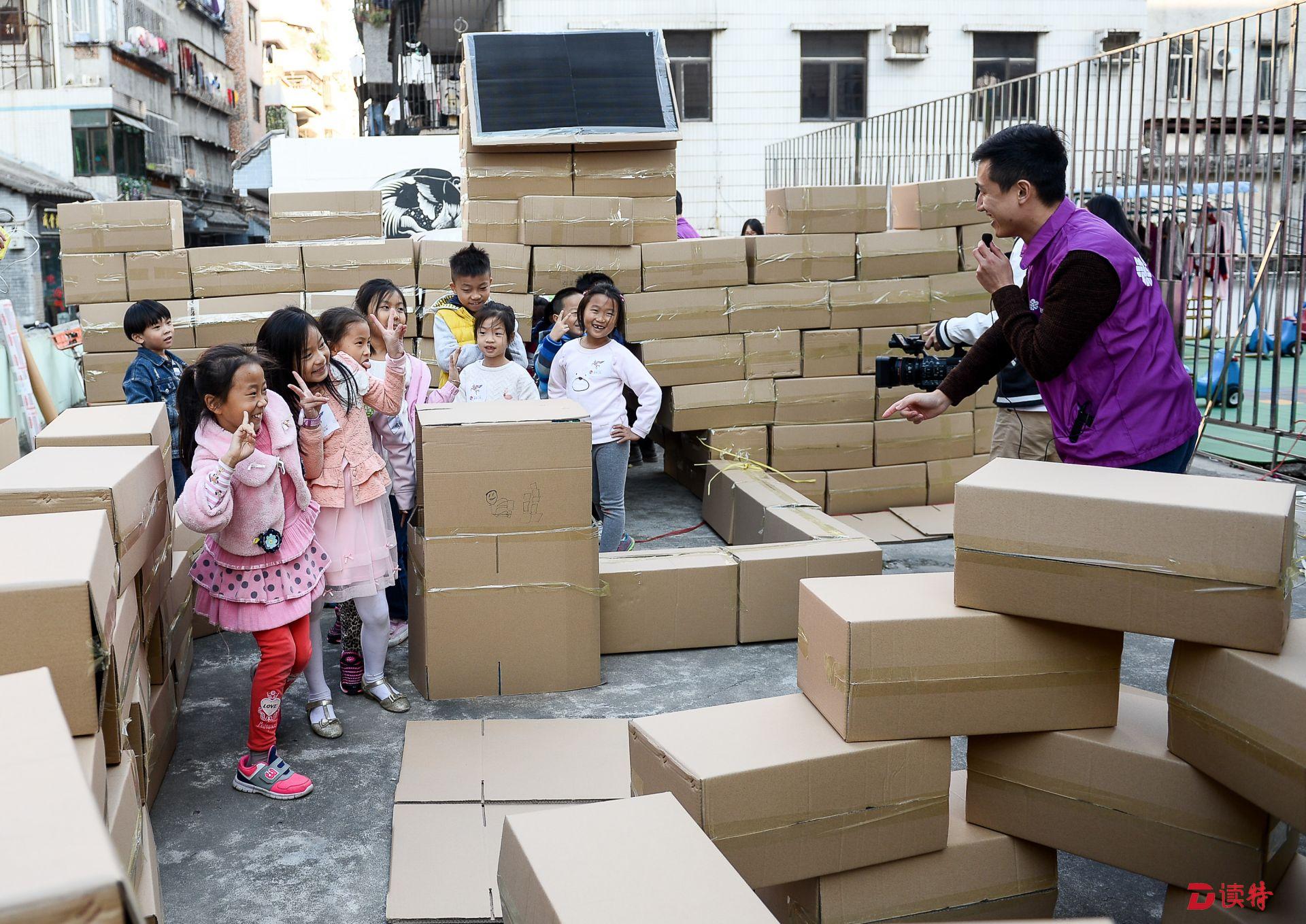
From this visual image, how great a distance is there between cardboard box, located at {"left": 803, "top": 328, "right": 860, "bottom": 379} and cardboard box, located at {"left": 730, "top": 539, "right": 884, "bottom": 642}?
1.96 meters

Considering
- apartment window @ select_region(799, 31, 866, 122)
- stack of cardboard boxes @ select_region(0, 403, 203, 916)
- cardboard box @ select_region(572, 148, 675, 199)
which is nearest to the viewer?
stack of cardboard boxes @ select_region(0, 403, 203, 916)

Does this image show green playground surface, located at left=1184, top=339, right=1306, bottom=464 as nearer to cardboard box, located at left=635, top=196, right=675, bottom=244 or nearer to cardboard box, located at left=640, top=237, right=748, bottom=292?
cardboard box, located at left=640, top=237, right=748, bottom=292

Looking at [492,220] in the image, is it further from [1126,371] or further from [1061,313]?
[1126,371]

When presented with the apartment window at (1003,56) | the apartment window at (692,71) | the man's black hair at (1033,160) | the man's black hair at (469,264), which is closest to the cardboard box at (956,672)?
the man's black hair at (1033,160)

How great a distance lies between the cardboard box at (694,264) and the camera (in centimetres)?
606

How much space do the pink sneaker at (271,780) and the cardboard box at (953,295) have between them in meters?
4.48

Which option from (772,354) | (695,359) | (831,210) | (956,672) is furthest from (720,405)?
(956,672)

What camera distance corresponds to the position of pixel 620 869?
5.48ft

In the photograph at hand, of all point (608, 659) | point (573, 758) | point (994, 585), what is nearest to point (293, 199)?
point (608, 659)

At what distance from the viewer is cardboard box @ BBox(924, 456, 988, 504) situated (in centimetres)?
653

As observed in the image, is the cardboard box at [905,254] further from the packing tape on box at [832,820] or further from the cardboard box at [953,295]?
the packing tape on box at [832,820]

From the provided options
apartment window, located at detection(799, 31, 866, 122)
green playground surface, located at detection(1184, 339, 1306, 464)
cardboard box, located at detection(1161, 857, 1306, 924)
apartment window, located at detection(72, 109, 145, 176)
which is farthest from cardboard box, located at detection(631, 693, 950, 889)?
apartment window, located at detection(72, 109, 145, 176)

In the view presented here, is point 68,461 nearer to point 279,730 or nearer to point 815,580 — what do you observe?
point 279,730

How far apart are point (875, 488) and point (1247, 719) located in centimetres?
431
